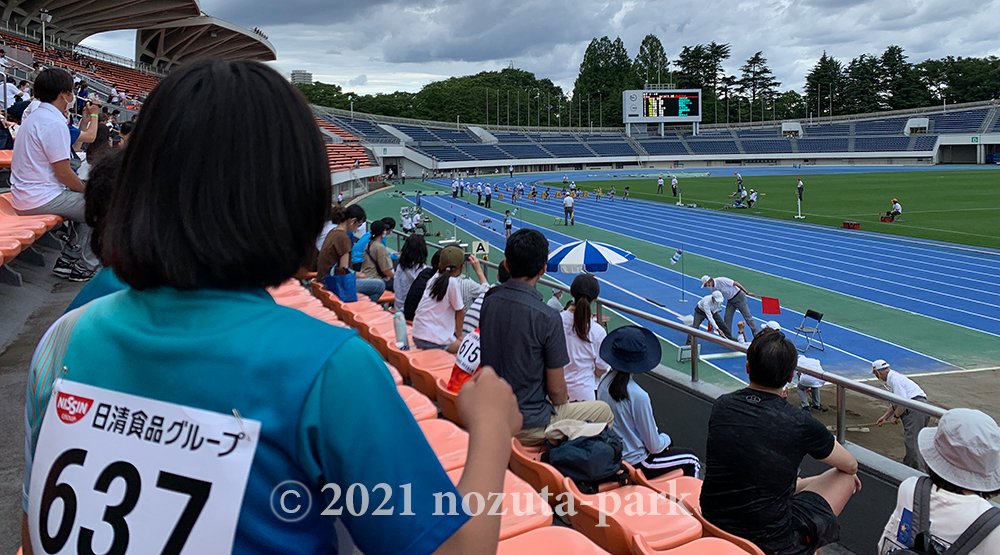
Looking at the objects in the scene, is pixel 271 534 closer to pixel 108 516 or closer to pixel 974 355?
pixel 108 516

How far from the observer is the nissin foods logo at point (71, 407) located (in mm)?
1049

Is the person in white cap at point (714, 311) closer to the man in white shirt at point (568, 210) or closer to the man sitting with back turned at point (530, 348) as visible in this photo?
the man sitting with back turned at point (530, 348)

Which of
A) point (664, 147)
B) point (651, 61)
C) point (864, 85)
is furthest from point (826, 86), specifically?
point (664, 147)

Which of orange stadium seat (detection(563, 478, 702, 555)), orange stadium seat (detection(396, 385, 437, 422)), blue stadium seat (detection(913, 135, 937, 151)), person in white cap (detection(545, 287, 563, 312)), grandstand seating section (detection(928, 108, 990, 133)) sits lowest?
orange stadium seat (detection(563, 478, 702, 555))

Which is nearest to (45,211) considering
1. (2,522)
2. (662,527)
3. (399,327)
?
(2,522)

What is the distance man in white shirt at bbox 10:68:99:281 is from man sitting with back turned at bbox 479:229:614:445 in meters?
2.65

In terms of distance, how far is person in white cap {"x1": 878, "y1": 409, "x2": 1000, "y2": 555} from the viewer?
2.72m

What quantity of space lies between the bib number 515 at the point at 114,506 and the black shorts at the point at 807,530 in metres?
2.92

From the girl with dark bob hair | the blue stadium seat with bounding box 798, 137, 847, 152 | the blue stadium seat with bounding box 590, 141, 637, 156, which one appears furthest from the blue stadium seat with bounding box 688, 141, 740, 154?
the girl with dark bob hair

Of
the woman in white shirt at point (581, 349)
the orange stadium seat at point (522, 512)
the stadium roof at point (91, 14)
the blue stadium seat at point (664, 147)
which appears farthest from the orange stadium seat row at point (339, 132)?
the orange stadium seat at point (522, 512)

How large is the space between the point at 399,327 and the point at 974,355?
1017 centimetres

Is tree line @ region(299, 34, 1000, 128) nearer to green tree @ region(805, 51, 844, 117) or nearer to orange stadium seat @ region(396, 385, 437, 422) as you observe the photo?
green tree @ region(805, 51, 844, 117)

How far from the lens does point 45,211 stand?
4695mm

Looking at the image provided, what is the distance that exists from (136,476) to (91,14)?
51.0 m
